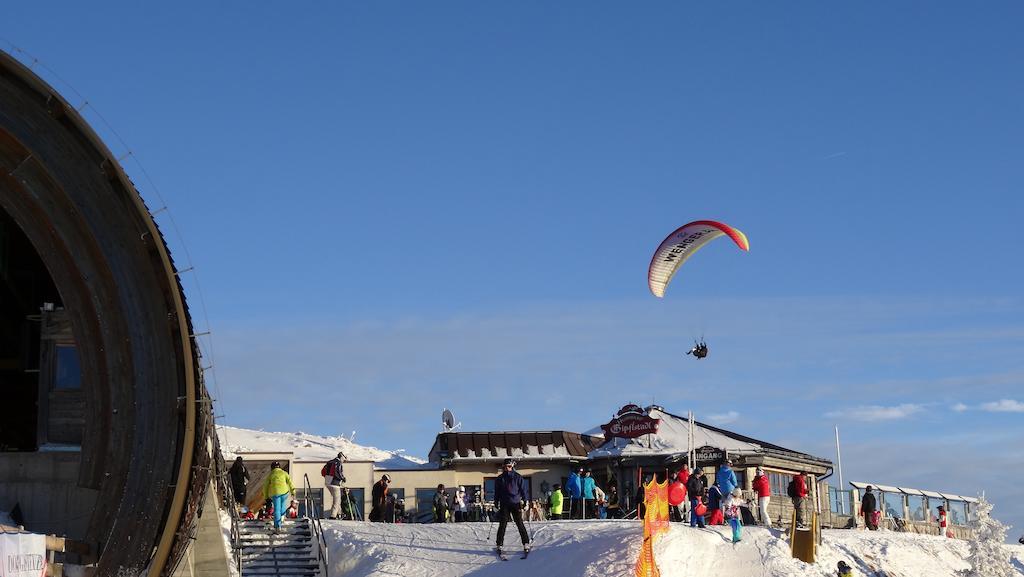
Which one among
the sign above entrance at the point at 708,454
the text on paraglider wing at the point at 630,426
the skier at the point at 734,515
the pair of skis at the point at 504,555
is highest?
the text on paraglider wing at the point at 630,426

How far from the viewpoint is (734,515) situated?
25.8 meters

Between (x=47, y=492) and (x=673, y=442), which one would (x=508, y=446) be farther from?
(x=47, y=492)

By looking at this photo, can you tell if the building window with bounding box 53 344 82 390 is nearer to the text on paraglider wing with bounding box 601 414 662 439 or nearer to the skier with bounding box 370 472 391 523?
the skier with bounding box 370 472 391 523

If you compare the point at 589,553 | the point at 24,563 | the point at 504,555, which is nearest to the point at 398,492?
the point at 504,555

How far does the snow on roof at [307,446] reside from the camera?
45131 mm

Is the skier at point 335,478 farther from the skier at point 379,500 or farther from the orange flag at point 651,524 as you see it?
the orange flag at point 651,524

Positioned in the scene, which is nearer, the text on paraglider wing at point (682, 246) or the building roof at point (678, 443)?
the text on paraglider wing at point (682, 246)

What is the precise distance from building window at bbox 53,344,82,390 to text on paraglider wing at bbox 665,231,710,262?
51.6 feet

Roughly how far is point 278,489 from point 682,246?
44.5 ft

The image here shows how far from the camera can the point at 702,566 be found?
2422 centimetres

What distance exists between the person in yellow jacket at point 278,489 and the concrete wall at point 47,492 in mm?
3923

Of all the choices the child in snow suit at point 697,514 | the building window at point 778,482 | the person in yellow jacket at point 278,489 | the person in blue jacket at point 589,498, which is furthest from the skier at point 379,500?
the building window at point 778,482

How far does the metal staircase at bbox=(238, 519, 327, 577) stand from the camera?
25234mm

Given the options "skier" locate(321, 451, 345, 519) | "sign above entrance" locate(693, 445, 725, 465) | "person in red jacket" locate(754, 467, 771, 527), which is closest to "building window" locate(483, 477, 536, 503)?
"sign above entrance" locate(693, 445, 725, 465)
